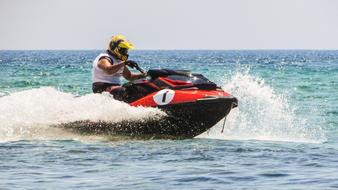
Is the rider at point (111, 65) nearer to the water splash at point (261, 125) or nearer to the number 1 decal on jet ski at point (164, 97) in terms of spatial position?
the number 1 decal on jet ski at point (164, 97)

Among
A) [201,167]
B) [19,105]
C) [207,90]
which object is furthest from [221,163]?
[19,105]

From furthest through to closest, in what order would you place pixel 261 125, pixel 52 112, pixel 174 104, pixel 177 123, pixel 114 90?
pixel 261 125
pixel 52 112
pixel 114 90
pixel 177 123
pixel 174 104

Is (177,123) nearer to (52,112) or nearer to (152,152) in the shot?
(152,152)

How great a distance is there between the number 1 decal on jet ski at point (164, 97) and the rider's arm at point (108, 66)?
0.71 metres

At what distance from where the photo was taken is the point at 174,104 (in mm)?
10930

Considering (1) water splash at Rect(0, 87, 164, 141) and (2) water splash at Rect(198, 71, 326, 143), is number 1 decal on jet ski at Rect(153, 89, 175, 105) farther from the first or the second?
(2) water splash at Rect(198, 71, 326, 143)

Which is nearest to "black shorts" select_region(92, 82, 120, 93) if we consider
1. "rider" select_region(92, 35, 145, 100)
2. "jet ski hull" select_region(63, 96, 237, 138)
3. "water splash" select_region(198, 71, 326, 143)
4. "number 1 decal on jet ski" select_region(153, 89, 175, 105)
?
"rider" select_region(92, 35, 145, 100)

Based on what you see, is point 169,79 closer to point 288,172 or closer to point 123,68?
point 123,68

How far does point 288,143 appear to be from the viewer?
11.3m

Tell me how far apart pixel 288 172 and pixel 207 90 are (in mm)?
2864
